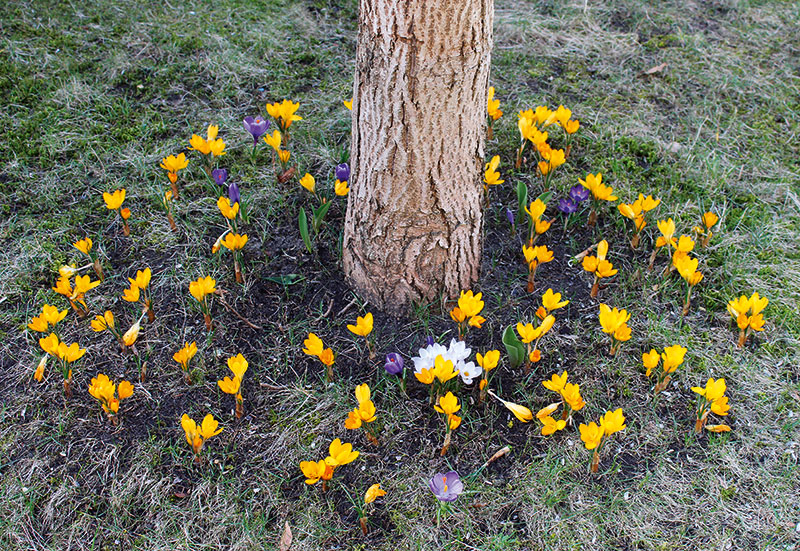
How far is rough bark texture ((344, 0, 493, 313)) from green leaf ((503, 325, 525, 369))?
38 cm

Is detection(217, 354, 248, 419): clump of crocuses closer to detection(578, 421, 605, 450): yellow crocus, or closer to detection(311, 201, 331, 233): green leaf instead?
detection(311, 201, 331, 233): green leaf

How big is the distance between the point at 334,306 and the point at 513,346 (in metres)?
0.75

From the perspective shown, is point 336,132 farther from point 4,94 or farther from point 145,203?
point 4,94

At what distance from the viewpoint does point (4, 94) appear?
12.1 ft

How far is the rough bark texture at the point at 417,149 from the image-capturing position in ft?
6.82

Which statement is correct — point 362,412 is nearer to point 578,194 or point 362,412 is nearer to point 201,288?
point 201,288

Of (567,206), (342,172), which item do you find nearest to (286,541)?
(342,172)

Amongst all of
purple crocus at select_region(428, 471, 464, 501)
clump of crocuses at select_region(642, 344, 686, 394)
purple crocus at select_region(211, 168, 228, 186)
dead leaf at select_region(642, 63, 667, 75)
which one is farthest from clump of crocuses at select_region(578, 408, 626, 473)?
dead leaf at select_region(642, 63, 667, 75)

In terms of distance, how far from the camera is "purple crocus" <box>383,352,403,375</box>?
2328mm

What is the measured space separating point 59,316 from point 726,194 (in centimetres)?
296

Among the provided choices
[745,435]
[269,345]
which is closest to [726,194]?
[745,435]

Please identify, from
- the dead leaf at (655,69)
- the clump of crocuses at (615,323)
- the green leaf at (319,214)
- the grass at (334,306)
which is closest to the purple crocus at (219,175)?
the grass at (334,306)

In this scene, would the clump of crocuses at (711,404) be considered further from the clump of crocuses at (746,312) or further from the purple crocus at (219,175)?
the purple crocus at (219,175)

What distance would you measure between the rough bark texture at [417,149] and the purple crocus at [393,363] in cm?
34
